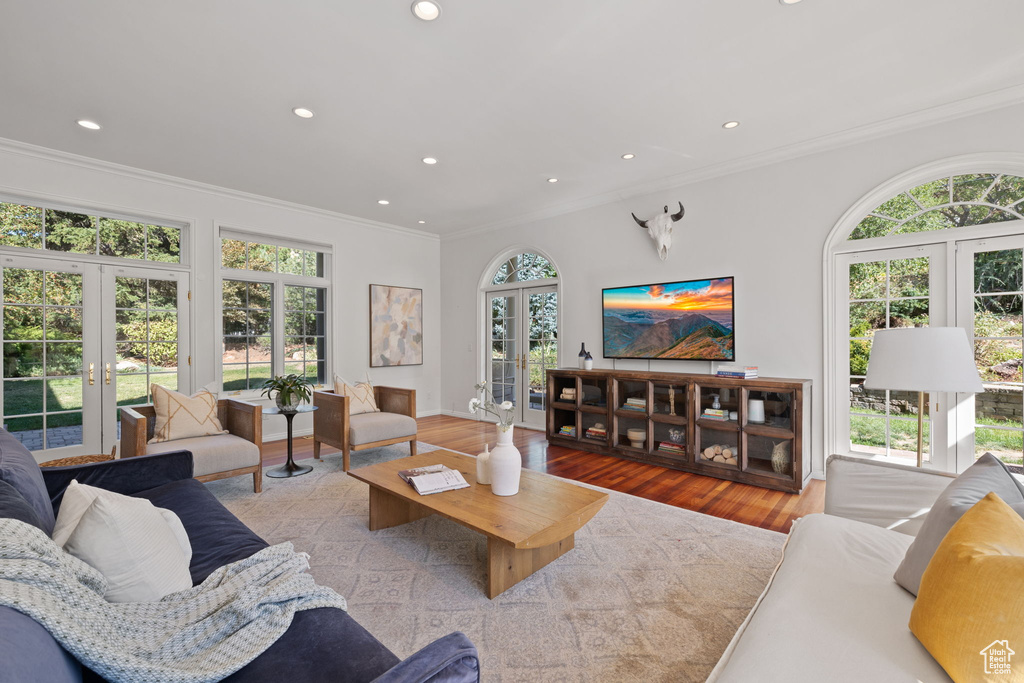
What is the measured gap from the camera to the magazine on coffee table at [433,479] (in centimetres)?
243

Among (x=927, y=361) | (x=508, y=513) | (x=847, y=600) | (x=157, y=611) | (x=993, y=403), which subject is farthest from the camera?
(x=993, y=403)

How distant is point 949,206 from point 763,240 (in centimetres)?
117

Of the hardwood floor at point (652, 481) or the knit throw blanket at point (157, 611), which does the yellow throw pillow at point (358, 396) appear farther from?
the knit throw blanket at point (157, 611)

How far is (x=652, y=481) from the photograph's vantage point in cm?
373

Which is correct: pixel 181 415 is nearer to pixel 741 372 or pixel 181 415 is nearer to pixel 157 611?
pixel 157 611

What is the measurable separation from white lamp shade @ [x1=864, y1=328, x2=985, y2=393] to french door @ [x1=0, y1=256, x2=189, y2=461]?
5524 mm

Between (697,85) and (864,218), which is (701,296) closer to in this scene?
(864,218)

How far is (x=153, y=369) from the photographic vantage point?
4.42 m

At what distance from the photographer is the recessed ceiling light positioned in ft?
7.05

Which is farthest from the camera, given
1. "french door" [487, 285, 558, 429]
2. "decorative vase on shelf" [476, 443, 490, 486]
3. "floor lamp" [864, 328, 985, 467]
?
"french door" [487, 285, 558, 429]

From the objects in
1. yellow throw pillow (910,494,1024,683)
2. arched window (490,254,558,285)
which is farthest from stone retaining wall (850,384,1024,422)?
Answer: arched window (490,254,558,285)

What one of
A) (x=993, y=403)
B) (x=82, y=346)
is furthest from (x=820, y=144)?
(x=82, y=346)

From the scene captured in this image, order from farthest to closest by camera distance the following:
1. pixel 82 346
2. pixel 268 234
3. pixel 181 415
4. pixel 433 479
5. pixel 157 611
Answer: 1. pixel 268 234
2. pixel 82 346
3. pixel 181 415
4. pixel 433 479
5. pixel 157 611

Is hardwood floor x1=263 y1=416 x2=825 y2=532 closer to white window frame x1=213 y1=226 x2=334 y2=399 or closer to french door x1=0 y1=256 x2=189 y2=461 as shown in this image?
white window frame x1=213 y1=226 x2=334 y2=399
